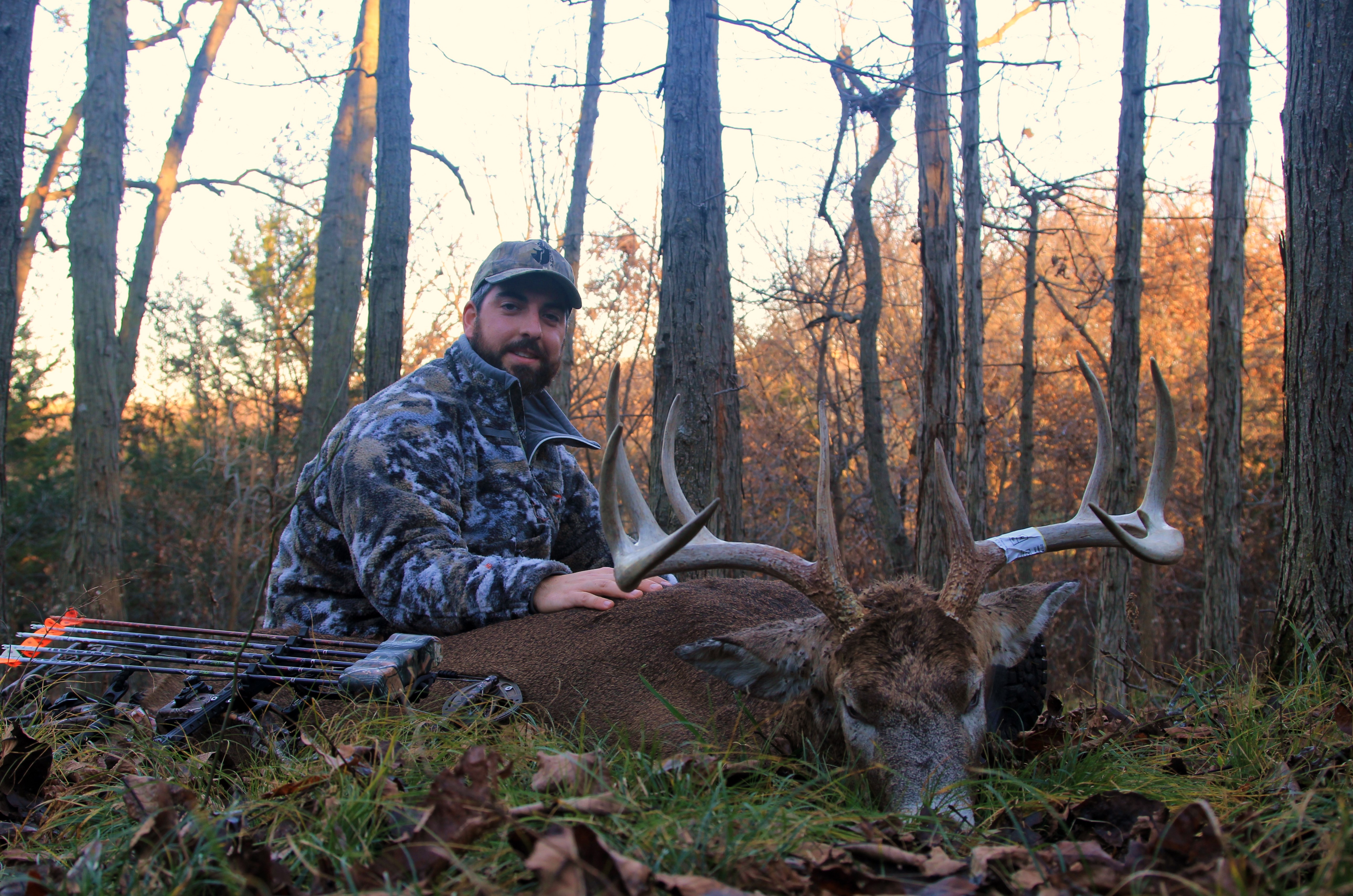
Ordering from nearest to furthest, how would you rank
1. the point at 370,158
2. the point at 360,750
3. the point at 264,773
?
1. the point at 360,750
2. the point at 264,773
3. the point at 370,158

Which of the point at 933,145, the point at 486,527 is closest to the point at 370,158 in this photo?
the point at 933,145

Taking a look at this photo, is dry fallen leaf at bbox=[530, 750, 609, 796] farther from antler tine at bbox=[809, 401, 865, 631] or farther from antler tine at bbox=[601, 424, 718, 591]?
antler tine at bbox=[809, 401, 865, 631]

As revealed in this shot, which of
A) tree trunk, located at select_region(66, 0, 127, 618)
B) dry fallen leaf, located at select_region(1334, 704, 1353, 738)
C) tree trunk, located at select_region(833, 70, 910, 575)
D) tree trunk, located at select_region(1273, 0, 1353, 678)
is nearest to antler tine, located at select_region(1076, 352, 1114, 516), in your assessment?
tree trunk, located at select_region(1273, 0, 1353, 678)

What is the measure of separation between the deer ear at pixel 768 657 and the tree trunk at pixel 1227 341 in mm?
7950

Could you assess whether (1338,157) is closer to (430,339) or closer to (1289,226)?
(1289,226)

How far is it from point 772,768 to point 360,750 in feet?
3.98

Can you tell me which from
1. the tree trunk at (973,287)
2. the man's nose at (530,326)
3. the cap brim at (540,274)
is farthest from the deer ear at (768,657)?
the tree trunk at (973,287)

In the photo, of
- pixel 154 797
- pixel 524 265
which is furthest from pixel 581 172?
pixel 154 797

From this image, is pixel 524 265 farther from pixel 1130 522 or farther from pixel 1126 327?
pixel 1126 327

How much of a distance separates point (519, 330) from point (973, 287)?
6.84 m

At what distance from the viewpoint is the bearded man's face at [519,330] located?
4.71 meters

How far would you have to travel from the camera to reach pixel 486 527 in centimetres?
421

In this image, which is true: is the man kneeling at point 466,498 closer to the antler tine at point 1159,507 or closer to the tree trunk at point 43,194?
the antler tine at point 1159,507

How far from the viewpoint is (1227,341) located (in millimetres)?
9883
